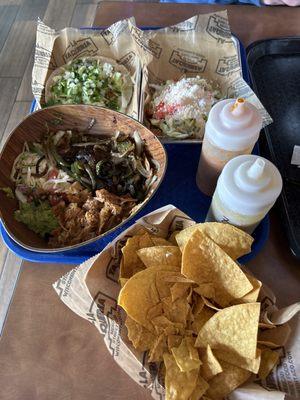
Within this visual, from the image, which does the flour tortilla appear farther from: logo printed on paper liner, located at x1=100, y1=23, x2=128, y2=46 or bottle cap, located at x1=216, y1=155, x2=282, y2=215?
bottle cap, located at x1=216, y1=155, x2=282, y2=215

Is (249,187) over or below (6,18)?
over

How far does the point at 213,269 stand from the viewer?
0.79m

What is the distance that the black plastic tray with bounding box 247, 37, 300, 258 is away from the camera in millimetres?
1026

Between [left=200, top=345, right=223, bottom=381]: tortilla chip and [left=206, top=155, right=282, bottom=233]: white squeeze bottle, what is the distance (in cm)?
29

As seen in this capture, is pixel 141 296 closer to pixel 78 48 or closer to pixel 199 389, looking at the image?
pixel 199 389

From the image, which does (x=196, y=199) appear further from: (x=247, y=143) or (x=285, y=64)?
(x=285, y=64)

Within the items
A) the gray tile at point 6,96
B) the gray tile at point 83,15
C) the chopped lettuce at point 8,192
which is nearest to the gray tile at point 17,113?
the gray tile at point 6,96

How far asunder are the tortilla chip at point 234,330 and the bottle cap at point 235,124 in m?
0.36

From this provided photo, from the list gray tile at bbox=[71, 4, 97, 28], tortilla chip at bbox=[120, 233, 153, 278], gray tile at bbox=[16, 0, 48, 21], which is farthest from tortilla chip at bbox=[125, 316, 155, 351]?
gray tile at bbox=[16, 0, 48, 21]

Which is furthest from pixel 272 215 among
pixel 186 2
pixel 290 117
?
pixel 186 2

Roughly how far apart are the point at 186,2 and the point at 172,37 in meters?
0.40

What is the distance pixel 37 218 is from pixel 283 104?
91 cm

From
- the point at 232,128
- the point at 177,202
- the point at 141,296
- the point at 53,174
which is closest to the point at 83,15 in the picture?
the point at 53,174

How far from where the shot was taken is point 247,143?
821 millimetres
